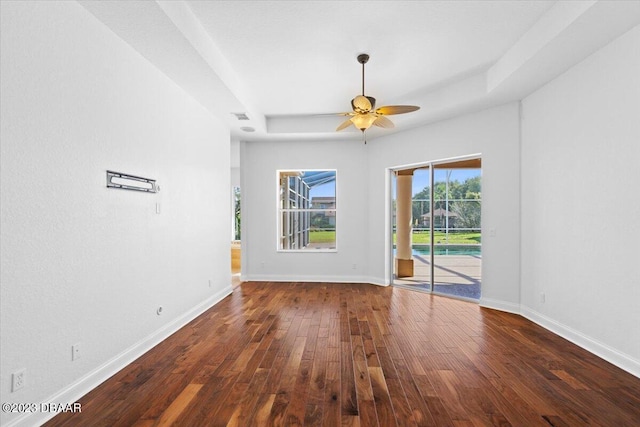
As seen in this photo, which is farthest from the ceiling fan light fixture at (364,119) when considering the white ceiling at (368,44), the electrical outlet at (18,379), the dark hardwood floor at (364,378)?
the electrical outlet at (18,379)

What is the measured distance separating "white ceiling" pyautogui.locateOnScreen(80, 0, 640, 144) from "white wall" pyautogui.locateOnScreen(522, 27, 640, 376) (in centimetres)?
32

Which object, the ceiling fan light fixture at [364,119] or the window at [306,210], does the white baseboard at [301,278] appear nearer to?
the window at [306,210]

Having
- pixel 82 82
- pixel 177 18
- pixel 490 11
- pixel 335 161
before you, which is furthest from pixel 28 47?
pixel 335 161

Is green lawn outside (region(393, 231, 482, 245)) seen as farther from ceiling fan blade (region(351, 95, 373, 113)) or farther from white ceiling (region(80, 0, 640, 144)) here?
ceiling fan blade (region(351, 95, 373, 113))

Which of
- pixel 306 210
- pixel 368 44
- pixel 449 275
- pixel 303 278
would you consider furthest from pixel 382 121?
pixel 303 278

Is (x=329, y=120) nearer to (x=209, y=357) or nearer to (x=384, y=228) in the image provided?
(x=384, y=228)

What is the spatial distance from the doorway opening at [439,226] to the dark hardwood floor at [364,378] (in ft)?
4.74

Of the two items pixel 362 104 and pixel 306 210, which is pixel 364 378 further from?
pixel 306 210

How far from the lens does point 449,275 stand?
19.2ft

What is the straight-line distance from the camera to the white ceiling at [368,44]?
2539 mm

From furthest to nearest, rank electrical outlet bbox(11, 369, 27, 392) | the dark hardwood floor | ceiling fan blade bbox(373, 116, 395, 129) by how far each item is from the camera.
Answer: ceiling fan blade bbox(373, 116, 395, 129) < the dark hardwood floor < electrical outlet bbox(11, 369, 27, 392)

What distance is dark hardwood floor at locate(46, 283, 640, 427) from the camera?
1990 millimetres

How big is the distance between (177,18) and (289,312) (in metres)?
3.41

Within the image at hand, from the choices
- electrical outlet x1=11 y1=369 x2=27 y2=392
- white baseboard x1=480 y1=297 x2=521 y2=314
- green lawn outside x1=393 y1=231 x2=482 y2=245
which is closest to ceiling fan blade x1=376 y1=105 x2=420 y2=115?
green lawn outside x1=393 y1=231 x2=482 y2=245
